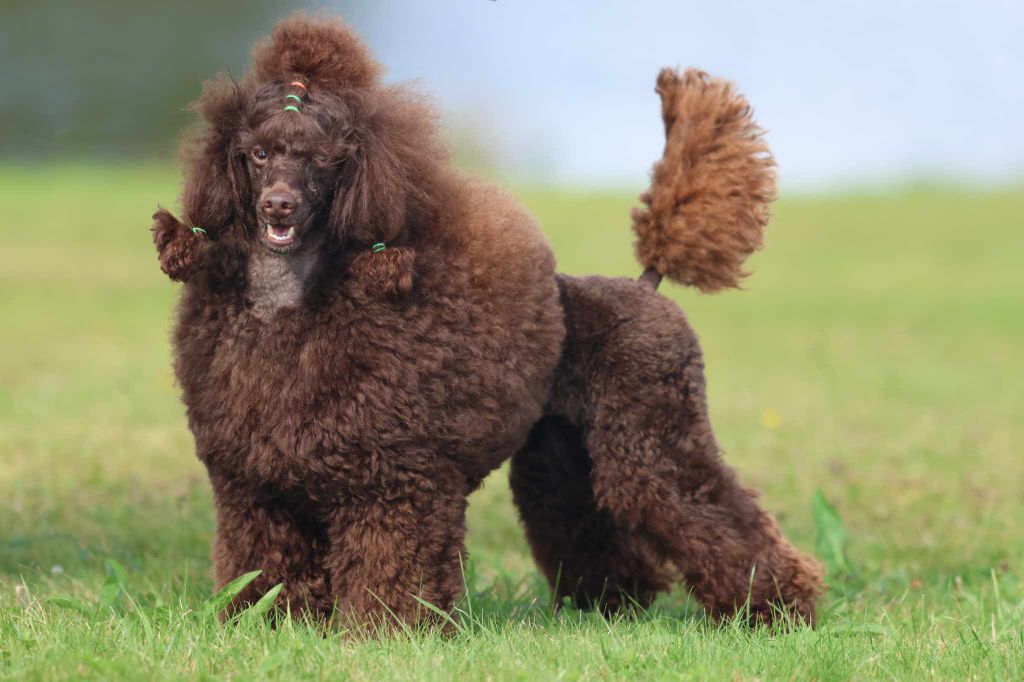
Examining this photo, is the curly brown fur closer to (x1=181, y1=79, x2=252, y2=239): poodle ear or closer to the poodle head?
the poodle head

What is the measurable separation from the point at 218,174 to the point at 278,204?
336 millimetres

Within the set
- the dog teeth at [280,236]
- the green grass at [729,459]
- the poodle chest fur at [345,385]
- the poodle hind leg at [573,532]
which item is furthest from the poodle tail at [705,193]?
the dog teeth at [280,236]

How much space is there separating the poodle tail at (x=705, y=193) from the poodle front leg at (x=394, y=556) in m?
1.35

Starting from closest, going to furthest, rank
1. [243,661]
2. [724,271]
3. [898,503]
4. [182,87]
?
[243,661] → [724,271] → [898,503] → [182,87]

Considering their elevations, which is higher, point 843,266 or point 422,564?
point 843,266

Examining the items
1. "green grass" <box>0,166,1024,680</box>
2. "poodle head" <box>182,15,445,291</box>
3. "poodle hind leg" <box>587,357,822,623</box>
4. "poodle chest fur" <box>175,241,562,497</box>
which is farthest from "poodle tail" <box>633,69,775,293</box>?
"green grass" <box>0,166,1024,680</box>

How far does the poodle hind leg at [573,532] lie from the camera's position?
4.59m

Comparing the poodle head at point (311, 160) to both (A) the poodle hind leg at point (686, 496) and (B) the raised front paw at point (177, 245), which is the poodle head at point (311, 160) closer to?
(B) the raised front paw at point (177, 245)

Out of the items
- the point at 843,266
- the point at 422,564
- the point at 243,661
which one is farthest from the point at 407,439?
the point at 843,266

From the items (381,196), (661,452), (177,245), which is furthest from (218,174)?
(661,452)

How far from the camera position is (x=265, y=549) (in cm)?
389

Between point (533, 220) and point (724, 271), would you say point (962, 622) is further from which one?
point (533, 220)

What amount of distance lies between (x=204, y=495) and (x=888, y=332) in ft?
38.7

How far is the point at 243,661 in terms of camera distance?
3.20m
